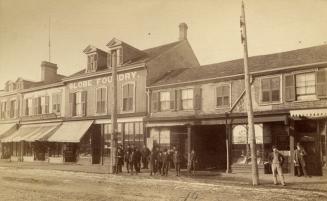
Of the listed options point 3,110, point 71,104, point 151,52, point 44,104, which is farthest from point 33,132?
point 151,52

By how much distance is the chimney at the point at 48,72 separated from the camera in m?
38.1

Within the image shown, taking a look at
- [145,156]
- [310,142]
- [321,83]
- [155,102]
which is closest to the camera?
[321,83]

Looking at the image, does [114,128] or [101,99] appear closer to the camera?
[114,128]

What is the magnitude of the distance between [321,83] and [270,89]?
2.73 meters

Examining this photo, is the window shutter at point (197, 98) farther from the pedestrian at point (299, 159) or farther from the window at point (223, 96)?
the pedestrian at point (299, 159)

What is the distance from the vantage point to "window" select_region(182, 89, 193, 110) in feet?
76.4

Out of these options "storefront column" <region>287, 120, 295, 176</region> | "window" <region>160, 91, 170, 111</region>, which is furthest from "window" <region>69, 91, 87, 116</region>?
"storefront column" <region>287, 120, 295, 176</region>

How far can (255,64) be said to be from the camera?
21.7m

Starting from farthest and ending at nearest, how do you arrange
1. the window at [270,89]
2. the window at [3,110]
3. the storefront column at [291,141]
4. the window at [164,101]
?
the window at [3,110] → the window at [164,101] → the window at [270,89] → the storefront column at [291,141]

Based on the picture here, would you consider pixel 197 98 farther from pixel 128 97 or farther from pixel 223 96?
pixel 128 97

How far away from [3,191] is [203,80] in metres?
12.8

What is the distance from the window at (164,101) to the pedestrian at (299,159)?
30.4 ft

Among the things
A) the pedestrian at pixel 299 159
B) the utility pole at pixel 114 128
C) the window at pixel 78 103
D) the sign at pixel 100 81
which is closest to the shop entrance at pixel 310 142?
the pedestrian at pixel 299 159

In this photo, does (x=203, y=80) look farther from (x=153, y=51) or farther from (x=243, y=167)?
(x=153, y=51)
